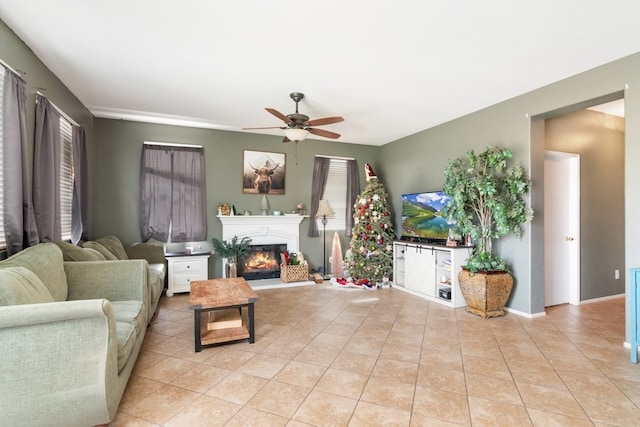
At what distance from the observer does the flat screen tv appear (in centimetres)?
467

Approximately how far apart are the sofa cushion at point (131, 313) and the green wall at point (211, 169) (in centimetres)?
266

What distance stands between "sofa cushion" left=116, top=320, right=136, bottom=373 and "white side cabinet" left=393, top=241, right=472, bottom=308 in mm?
3665

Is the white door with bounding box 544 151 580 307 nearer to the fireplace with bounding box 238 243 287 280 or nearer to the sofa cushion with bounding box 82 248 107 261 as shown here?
the fireplace with bounding box 238 243 287 280

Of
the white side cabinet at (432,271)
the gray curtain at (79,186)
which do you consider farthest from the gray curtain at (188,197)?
the white side cabinet at (432,271)

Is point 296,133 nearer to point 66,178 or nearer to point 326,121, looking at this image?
point 326,121

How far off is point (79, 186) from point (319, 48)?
130 inches

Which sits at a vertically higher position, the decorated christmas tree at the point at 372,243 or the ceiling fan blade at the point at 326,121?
the ceiling fan blade at the point at 326,121

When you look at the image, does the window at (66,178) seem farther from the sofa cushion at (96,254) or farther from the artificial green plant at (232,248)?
the artificial green plant at (232,248)

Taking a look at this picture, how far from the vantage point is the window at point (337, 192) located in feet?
20.5

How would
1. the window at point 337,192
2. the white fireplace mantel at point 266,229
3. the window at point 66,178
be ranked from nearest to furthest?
the window at point 66,178, the white fireplace mantel at point 266,229, the window at point 337,192

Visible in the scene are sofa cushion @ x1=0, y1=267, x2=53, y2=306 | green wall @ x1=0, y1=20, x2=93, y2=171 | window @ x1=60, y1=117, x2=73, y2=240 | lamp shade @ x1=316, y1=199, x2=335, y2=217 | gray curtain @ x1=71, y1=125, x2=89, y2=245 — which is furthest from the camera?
lamp shade @ x1=316, y1=199, x2=335, y2=217

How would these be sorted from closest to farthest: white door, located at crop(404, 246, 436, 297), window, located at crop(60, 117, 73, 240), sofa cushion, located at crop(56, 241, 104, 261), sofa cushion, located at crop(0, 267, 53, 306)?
sofa cushion, located at crop(0, 267, 53, 306), sofa cushion, located at crop(56, 241, 104, 261), window, located at crop(60, 117, 73, 240), white door, located at crop(404, 246, 436, 297)

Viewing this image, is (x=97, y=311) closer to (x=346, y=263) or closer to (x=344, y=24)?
(x=344, y=24)

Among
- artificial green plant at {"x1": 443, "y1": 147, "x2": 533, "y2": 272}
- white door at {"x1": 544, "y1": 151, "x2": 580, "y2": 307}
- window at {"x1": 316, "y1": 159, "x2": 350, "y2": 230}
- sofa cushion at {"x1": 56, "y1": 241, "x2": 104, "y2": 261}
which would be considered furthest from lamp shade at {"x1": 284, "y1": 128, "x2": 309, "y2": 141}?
white door at {"x1": 544, "y1": 151, "x2": 580, "y2": 307}
